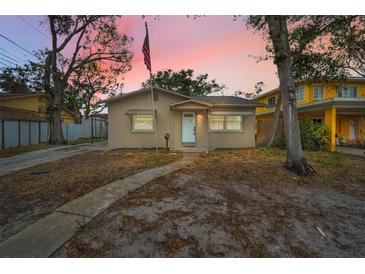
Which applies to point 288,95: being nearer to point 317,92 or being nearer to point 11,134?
point 317,92

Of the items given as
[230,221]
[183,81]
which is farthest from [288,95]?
[183,81]

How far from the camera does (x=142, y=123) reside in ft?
39.5

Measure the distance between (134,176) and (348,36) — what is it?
1203 centimetres

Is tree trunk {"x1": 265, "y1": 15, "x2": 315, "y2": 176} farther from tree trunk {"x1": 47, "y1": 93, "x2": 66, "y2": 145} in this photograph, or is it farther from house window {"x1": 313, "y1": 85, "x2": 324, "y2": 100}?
tree trunk {"x1": 47, "y1": 93, "x2": 66, "y2": 145}

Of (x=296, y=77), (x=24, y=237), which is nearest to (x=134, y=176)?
(x=24, y=237)

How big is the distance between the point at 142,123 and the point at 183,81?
70.7ft

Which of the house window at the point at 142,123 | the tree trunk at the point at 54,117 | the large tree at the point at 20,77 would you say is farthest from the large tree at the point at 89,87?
the house window at the point at 142,123

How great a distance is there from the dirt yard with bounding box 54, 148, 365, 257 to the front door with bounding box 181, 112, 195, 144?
6455 mm

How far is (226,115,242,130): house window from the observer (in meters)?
12.5

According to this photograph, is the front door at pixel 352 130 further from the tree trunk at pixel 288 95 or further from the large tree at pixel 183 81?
the large tree at pixel 183 81

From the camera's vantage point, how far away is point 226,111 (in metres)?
12.3

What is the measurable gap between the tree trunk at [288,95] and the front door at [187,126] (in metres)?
6.12

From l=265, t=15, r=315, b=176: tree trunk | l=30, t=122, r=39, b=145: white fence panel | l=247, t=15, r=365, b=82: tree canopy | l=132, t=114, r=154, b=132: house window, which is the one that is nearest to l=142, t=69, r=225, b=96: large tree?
l=30, t=122, r=39, b=145: white fence panel
